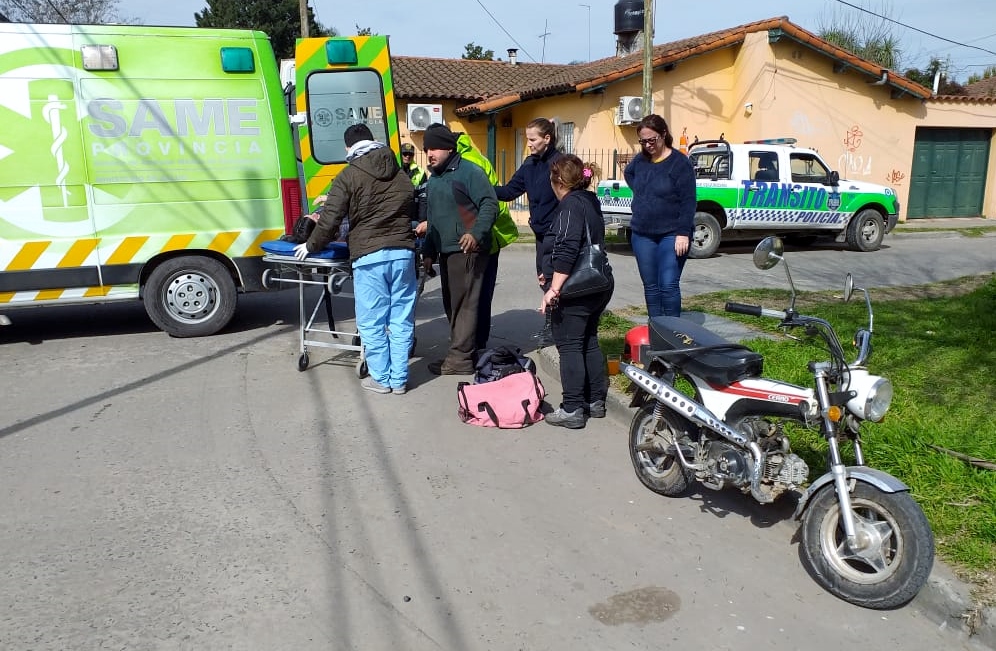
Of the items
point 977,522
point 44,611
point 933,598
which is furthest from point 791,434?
point 44,611

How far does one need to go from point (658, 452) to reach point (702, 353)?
0.71m

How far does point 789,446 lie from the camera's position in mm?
3719

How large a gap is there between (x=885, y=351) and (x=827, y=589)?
12.3 feet

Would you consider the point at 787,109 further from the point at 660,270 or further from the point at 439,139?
the point at 439,139

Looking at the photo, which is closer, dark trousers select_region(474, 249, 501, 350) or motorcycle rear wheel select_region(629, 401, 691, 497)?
motorcycle rear wheel select_region(629, 401, 691, 497)

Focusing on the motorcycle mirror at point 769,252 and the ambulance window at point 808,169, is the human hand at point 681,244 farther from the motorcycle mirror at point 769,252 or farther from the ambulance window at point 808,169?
the ambulance window at point 808,169

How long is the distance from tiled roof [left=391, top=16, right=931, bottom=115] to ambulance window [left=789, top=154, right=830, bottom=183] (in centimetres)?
533

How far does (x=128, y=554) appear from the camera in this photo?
3639 millimetres

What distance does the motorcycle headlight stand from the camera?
324 cm

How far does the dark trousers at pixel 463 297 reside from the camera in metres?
6.33

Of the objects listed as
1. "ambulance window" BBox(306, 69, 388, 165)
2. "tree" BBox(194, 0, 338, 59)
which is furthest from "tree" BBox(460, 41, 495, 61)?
"ambulance window" BBox(306, 69, 388, 165)

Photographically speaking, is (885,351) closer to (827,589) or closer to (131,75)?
(827,589)

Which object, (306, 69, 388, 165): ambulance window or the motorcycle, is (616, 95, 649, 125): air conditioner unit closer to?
(306, 69, 388, 165): ambulance window

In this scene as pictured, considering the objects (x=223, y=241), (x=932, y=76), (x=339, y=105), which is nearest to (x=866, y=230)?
(x=339, y=105)
